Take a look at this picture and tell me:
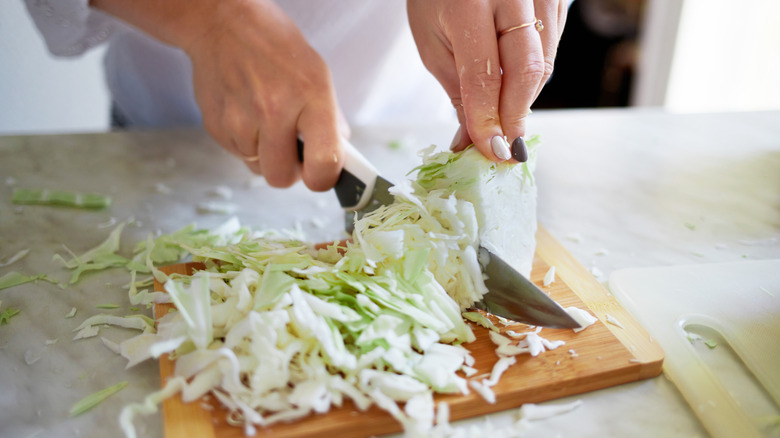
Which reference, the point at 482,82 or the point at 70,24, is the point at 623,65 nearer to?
the point at 482,82

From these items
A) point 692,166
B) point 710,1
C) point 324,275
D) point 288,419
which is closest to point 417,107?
point 692,166

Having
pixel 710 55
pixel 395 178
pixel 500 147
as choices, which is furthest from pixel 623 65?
pixel 500 147

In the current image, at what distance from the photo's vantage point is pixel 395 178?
214 cm

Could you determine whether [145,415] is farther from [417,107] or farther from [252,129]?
[417,107]

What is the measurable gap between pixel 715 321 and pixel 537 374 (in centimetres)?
51

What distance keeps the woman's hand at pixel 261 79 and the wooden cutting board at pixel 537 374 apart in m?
0.42

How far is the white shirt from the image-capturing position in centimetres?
190

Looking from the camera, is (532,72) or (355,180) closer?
(532,72)

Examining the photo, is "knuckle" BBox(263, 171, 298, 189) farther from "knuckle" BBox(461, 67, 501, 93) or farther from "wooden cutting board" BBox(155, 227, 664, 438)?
"knuckle" BBox(461, 67, 501, 93)

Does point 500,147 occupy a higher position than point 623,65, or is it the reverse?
point 500,147

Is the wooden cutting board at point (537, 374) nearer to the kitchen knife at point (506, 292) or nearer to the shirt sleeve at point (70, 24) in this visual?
the kitchen knife at point (506, 292)

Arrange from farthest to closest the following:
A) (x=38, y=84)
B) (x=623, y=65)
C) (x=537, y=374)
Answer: (x=623, y=65)
(x=38, y=84)
(x=537, y=374)

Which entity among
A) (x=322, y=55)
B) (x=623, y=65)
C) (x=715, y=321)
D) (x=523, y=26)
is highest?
(x=523, y=26)

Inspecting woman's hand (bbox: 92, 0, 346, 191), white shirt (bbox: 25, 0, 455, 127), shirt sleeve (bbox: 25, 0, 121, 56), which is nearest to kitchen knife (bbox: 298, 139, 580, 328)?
woman's hand (bbox: 92, 0, 346, 191)
